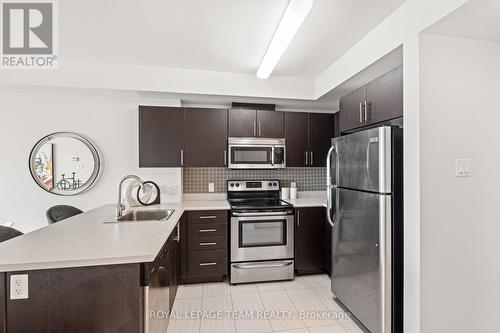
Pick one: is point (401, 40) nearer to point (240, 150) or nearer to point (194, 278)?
point (240, 150)

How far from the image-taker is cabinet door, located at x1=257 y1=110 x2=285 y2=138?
10.8ft

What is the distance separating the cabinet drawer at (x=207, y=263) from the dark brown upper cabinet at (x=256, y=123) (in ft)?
4.86

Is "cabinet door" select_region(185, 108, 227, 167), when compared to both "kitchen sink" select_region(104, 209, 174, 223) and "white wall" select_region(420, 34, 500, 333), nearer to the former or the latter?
"kitchen sink" select_region(104, 209, 174, 223)

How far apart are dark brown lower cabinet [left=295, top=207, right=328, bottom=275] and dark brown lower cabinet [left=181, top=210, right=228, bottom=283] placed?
88 cm

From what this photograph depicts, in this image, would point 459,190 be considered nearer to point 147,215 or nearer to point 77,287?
point 77,287

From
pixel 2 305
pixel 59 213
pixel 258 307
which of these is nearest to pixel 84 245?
pixel 2 305

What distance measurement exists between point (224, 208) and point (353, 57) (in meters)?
2.10

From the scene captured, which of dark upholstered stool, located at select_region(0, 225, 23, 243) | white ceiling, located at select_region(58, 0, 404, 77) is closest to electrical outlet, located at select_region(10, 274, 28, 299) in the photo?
dark upholstered stool, located at select_region(0, 225, 23, 243)

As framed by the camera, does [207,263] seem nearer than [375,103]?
No

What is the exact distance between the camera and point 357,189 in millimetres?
2125

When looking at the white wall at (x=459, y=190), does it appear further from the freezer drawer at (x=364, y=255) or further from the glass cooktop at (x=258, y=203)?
the glass cooktop at (x=258, y=203)

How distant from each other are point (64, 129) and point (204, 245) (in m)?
2.26

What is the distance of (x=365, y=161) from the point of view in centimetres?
202

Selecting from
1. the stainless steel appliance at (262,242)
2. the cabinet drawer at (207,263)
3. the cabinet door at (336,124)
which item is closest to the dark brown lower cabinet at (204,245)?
the cabinet drawer at (207,263)
